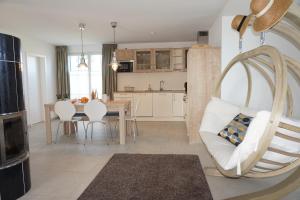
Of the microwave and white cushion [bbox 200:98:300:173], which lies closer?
A: white cushion [bbox 200:98:300:173]

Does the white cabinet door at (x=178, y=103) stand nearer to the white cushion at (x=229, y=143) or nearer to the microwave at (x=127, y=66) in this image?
the microwave at (x=127, y=66)

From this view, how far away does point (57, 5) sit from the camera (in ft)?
11.4

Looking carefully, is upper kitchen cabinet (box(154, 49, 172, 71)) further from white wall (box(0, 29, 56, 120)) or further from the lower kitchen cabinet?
Result: white wall (box(0, 29, 56, 120))

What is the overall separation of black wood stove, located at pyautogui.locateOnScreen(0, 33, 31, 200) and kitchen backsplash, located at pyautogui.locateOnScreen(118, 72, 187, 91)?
4927 millimetres

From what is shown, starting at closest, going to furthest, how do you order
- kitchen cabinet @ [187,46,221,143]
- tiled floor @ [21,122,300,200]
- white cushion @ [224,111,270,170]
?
white cushion @ [224,111,270,170] → tiled floor @ [21,122,300,200] → kitchen cabinet @ [187,46,221,143]

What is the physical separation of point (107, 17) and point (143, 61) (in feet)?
9.05

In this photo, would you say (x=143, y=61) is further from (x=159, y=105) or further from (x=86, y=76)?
(x=86, y=76)

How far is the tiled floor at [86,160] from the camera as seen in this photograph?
94.0 inches

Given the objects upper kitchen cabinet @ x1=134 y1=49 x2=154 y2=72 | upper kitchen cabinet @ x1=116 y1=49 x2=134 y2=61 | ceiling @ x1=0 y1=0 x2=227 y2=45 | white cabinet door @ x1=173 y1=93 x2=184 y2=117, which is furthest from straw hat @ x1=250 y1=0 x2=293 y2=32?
upper kitchen cabinet @ x1=116 y1=49 x2=134 y2=61

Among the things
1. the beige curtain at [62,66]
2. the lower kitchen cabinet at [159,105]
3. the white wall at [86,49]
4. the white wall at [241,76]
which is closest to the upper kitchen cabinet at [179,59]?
the lower kitchen cabinet at [159,105]

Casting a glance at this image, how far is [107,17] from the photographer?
4145mm

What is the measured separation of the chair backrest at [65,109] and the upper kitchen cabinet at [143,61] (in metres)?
3.07

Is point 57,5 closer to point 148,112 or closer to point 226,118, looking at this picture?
point 226,118

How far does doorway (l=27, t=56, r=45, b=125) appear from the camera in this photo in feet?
19.5
